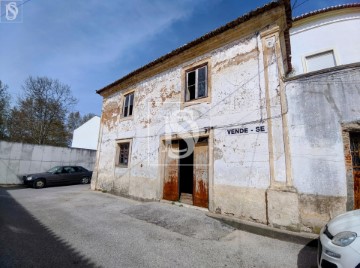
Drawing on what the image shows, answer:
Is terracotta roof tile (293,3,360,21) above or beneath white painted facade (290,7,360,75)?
above

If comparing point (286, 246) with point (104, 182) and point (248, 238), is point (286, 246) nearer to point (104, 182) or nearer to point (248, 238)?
point (248, 238)

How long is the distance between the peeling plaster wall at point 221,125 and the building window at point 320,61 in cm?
542

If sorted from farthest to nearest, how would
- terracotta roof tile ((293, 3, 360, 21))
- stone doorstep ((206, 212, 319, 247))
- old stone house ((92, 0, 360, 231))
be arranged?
terracotta roof tile ((293, 3, 360, 21)) < old stone house ((92, 0, 360, 231)) < stone doorstep ((206, 212, 319, 247))

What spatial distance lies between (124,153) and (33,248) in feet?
21.2

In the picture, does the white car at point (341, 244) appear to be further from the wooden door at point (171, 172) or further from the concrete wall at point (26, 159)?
the concrete wall at point (26, 159)

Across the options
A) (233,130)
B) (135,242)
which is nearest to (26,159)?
(135,242)

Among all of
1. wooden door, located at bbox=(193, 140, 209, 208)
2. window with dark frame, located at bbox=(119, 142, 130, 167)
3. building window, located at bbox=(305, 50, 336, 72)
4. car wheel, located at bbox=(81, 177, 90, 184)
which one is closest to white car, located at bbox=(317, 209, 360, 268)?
wooden door, located at bbox=(193, 140, 209, 208)

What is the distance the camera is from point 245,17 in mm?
5930

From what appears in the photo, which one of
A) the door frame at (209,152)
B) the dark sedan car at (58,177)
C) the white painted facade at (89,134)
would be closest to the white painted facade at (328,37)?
the door frame at (209,152)

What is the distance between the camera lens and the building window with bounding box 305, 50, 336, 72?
906cm

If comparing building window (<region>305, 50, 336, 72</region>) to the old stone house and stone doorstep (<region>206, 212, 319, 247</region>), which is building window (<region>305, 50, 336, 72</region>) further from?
stone doorstep (<region>206, 212, 319, 247</region>)

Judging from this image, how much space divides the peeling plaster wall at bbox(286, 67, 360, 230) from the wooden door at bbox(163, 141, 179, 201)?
4042 mm

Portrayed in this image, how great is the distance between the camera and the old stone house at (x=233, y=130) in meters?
4.65

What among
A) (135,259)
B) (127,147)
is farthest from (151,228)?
(127,147)
